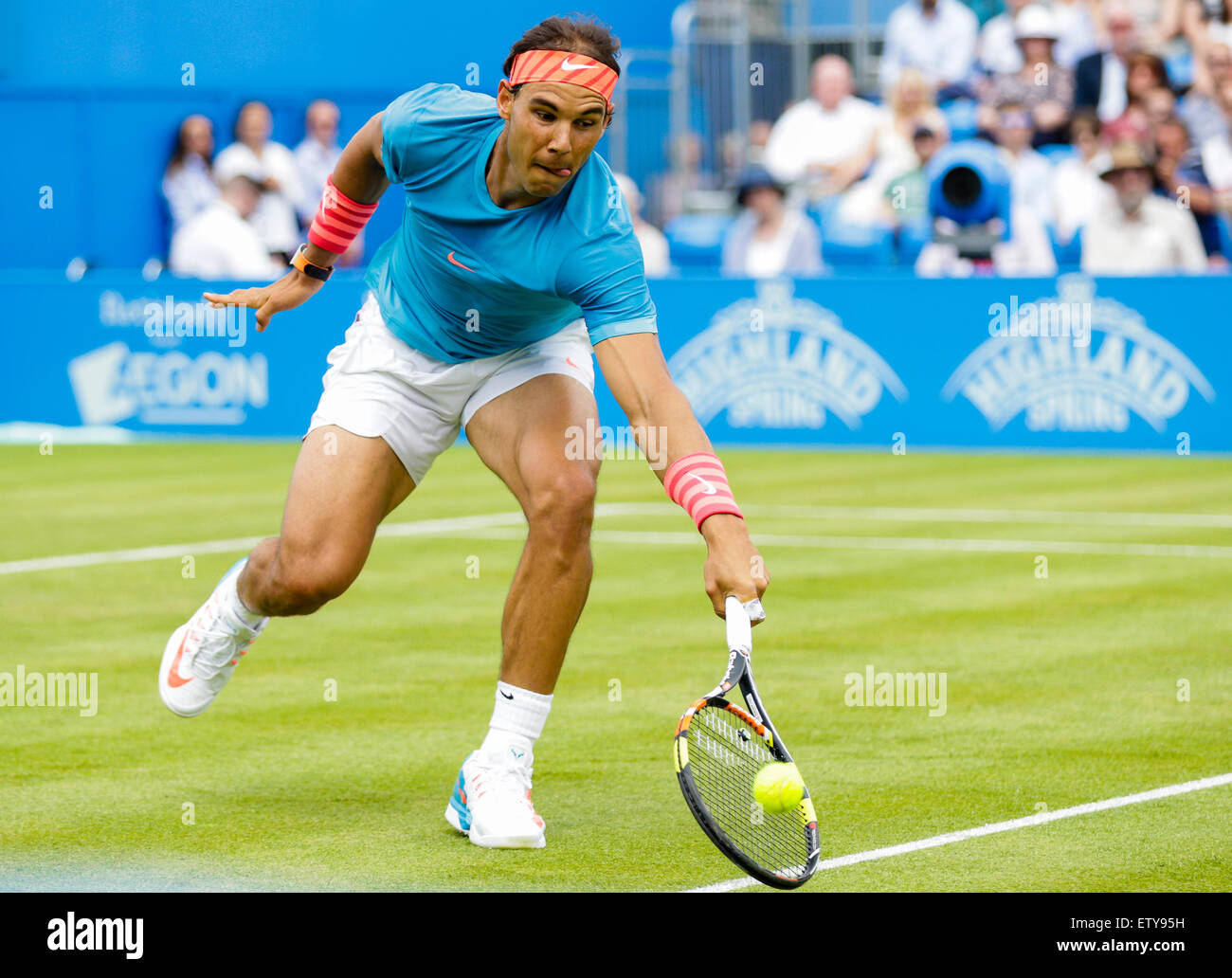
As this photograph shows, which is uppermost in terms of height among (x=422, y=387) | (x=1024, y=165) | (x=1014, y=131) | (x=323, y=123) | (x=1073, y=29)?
(x=1073, y=29)

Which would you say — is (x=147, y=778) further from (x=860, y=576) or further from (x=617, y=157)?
(x=617, y=157)

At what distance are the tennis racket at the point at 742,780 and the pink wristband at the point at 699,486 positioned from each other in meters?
0.30

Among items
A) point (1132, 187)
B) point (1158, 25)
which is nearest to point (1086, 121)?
point (1132, 187)

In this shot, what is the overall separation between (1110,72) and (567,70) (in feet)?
49.9

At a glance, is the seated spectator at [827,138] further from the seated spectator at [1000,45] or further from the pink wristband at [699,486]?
the pink wristband at [699,486]

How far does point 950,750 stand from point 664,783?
1084 millimetres

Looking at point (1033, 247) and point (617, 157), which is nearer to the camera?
point (1033, 247)

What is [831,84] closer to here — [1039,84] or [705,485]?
[1039,84]

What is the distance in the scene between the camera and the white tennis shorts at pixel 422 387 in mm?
5883

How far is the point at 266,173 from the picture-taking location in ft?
68.6

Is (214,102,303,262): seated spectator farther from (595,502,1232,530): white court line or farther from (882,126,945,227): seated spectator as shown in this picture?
(595,502,1232,530): white court line

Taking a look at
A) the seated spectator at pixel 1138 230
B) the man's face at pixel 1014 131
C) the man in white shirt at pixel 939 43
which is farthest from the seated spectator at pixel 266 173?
the seated spectator at pixel 1138 230

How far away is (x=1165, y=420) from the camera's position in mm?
15148
